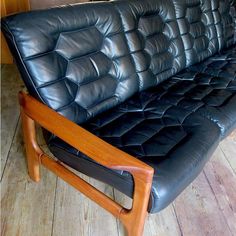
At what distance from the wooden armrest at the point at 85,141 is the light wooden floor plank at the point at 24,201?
50 cm

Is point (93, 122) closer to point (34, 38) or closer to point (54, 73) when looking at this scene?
point (54, 73)

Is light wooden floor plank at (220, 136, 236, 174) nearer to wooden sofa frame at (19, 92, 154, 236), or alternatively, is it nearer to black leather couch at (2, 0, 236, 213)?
black leather couch at (2, 0, 236, 213)

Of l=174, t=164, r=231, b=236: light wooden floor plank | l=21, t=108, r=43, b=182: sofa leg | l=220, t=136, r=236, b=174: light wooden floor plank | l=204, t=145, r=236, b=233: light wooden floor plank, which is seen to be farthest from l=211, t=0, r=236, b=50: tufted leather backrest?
l=21, t=108, r=43, b=182: sofa leg

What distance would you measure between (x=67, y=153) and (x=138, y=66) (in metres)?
0.68

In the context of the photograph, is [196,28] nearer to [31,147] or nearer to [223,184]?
[223,184]

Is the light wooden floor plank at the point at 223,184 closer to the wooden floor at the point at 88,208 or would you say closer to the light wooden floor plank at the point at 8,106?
the wooden floor at the point at 88,208

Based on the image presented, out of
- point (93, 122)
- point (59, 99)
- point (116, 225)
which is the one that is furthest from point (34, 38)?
point (116, 225)

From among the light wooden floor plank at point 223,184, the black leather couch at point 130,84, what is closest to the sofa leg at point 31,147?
the black leather couch at point 130,84

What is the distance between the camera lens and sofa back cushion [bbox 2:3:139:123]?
3.87 feet

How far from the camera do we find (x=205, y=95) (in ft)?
5.46

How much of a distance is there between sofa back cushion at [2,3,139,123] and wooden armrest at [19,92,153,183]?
0.07m

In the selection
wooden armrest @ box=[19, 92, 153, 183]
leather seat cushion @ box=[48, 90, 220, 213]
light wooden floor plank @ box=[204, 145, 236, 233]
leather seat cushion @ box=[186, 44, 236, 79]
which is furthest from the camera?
leather seat cushion @ box=[186, 44, 236, 79]

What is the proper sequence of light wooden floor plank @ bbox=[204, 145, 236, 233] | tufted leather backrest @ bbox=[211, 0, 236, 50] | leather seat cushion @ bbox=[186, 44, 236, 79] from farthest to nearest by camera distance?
tufted leather backrest @ bbox=[211, 0, 236, 50] → leather seat cushion @ bbox=[186, 44, 236, 79] → light wooden floor plank @ bbox=[204, 145, 236, 233]

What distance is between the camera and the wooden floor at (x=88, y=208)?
1369 mm
